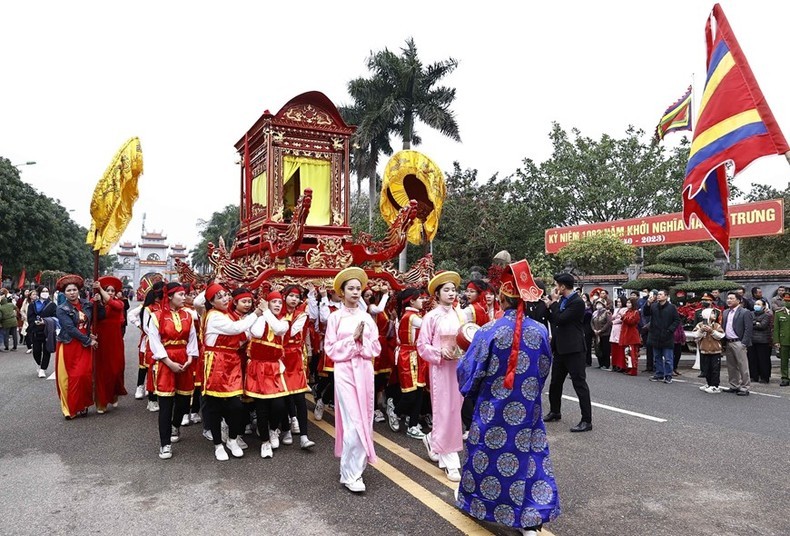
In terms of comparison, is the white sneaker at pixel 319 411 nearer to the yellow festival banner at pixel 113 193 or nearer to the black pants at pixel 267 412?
the black pants at pixel 267 412

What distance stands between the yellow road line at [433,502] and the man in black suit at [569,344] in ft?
7.62

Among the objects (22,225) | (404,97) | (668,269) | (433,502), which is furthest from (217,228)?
(433,502)

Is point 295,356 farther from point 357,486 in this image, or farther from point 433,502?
point 433,502

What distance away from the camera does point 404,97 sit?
2319 cm

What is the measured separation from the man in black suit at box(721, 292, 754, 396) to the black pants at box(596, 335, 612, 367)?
268 centimetres

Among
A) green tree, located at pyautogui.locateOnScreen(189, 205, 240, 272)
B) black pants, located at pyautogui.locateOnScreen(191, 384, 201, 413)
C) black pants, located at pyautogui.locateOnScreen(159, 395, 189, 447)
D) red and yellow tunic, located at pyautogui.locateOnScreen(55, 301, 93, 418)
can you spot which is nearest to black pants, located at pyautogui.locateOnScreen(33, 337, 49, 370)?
red and yellow tunic, located at pyautogui.locateOnScreen(55, 301, 93, 418)

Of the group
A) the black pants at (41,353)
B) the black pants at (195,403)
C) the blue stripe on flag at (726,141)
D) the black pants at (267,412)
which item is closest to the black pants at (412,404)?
the black pants at (267,412)

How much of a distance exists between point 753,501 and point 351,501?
279 centimetres

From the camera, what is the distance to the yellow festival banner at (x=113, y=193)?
24.3ft

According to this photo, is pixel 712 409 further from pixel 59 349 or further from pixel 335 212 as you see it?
pixel 59 349

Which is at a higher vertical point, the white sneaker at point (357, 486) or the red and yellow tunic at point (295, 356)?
the red and yellow tunic at point (295, 356)

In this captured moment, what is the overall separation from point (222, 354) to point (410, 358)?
1806 millimetres

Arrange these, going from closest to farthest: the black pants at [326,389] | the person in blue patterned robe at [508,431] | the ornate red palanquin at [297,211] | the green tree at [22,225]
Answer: the person in blue patterned robe at [508,431]
the black pants at [326,389]
the ornate red palanquin at [297,211]
the green tree at [22,225]

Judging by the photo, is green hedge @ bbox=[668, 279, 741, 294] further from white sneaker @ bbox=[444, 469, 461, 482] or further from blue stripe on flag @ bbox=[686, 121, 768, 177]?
white sneaker @ bbox=[444, 469, 461, 482]
